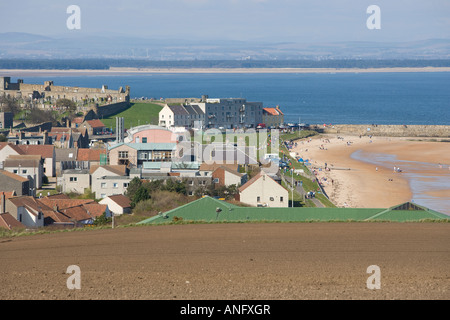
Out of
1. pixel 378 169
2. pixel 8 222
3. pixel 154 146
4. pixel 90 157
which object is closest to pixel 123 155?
pixel 154 146

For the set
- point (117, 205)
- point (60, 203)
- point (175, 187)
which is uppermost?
point (175, 187)

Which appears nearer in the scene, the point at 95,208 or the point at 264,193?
the point at 95,208

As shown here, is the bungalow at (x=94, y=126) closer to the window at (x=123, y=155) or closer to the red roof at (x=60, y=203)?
the window at (x=123, y=155)

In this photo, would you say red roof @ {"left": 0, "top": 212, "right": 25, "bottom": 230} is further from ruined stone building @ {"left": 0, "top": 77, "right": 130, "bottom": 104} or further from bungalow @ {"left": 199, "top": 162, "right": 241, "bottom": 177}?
ruined stone building @ {"left": 0, "top": 77, "right": 130, "bottom": 104}

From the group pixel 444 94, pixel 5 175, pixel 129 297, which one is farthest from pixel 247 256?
pixel 444 94

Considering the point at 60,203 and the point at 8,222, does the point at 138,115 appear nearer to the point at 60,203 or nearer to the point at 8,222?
the point at 60,203

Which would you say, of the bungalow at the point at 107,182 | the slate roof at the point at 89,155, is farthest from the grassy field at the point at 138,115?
the bungalow at the point at 107,182

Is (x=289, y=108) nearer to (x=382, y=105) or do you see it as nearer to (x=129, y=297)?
(x=382, y=105)
